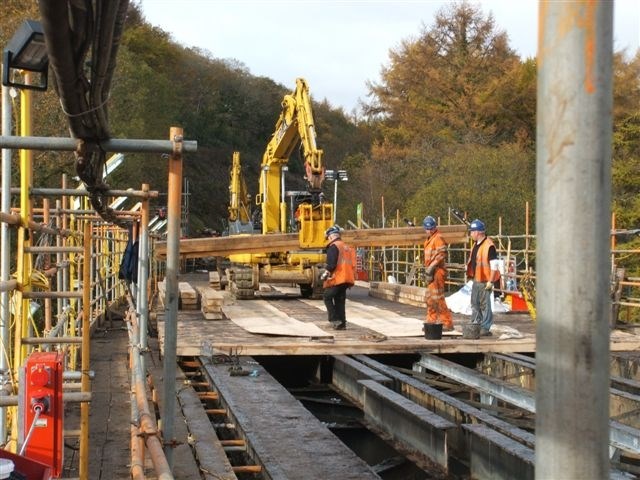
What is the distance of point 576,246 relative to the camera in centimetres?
215

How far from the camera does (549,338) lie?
2.16 m

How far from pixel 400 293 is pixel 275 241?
3224 millimetres

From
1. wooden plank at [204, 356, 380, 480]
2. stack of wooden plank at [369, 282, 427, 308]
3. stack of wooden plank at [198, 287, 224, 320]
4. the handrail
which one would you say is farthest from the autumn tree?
the handrail

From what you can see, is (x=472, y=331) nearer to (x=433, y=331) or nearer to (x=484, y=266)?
(x=433, y=331)

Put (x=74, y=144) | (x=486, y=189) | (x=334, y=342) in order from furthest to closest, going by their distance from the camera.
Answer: (x=486, y=189), (x=334, y=342), (x=74, y=144)

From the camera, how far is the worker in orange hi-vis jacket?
12242mm

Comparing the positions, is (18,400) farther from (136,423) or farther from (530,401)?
(530,401)

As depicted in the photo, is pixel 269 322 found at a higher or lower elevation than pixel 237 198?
lower

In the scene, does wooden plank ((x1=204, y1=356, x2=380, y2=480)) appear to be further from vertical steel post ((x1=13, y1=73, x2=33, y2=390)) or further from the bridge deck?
vertical steel post ((x1=13, y1=73, x2=33, y2=390))

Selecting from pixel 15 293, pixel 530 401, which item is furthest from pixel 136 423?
pixel 530 401

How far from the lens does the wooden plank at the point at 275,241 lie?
17469 millimetres

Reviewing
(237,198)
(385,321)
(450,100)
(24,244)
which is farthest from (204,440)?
(450,100)

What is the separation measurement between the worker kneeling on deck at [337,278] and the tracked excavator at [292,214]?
15.3 ft

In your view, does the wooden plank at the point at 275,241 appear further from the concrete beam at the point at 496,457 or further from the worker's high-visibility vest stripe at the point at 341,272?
the concrete beam at the point at 496,457
